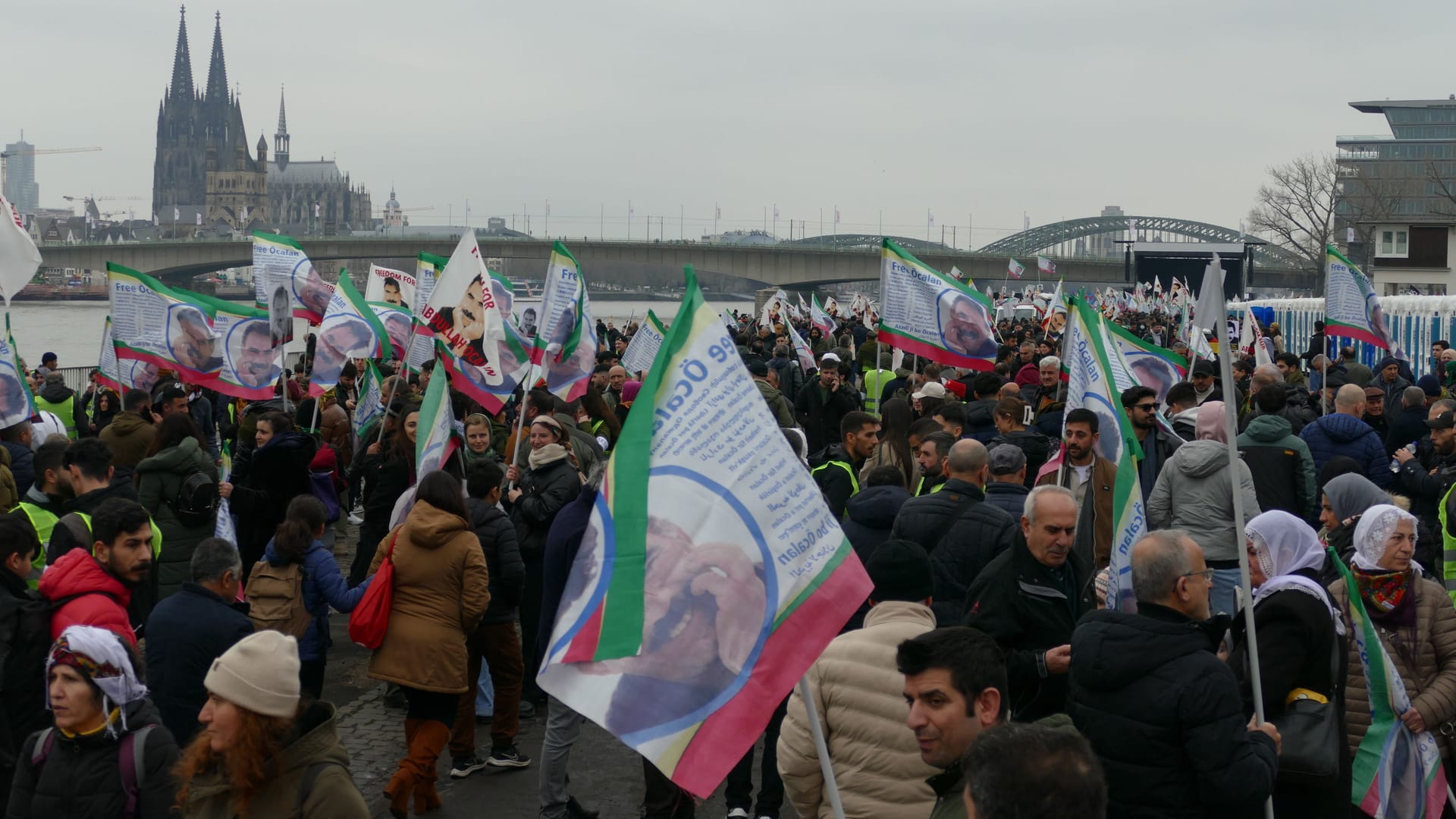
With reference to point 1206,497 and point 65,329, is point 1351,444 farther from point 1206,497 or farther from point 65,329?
point 65,329

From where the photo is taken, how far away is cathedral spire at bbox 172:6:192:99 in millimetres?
188000

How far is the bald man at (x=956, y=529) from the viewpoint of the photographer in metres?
5.65

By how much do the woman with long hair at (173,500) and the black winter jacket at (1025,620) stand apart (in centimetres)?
467

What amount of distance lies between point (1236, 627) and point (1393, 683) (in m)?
0.80

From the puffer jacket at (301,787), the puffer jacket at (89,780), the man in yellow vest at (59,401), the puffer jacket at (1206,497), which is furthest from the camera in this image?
the man in yellow vest at (59,401)

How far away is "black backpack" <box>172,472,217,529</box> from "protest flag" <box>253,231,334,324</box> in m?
5.09

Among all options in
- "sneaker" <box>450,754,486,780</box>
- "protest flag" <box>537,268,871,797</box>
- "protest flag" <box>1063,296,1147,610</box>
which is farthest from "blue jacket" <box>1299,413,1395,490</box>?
"protest flag" <box>537,268,871,797</box>

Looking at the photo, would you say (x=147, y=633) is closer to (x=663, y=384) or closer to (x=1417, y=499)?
(x=663, y=384)

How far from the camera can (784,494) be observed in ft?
11.2

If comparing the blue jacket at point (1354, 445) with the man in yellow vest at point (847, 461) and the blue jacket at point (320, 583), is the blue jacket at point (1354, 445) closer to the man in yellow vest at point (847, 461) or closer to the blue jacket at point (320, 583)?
the man in yellow vest at point (847, 461)

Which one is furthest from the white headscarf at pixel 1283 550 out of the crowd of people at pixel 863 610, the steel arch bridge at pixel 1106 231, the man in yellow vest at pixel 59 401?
the steel arch bridge at pixel 1106 231

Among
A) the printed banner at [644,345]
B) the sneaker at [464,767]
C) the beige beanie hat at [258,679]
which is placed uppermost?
the printed banner at [644,345]

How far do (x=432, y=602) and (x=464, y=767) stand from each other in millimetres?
1245

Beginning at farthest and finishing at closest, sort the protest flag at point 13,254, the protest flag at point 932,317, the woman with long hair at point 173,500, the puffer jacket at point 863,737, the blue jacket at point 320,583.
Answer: the protest flag at point 932,317, the protest flag at point 13,254, the woman with long hair at point 173,500, the blue jacket at point 320,583, the puffer jacket at point 863,737
